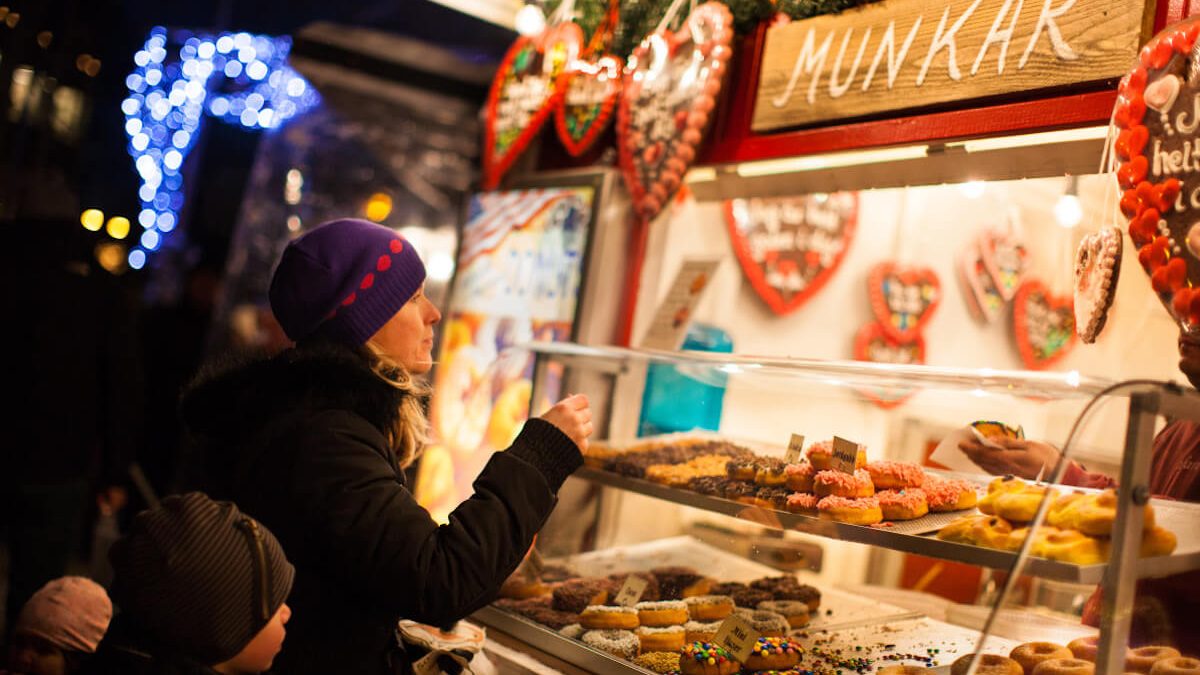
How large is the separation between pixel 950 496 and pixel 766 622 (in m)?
0.72

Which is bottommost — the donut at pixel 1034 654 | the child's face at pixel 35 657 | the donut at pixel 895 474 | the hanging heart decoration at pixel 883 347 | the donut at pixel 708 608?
the child's face at pixel 35 657

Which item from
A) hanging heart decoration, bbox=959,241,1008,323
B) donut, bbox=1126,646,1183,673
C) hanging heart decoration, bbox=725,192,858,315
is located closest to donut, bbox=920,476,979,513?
donut, bbox=1126,646,1183,673

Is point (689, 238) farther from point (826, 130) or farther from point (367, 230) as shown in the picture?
point (367, 230)

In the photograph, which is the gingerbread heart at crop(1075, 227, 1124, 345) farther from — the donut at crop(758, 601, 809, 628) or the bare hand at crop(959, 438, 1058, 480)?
the donut at crop(758, 601, 809, 628)

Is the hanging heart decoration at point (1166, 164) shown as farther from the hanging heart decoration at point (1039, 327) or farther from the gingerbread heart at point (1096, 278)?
the hanging heart decoration at point (1039, 327)

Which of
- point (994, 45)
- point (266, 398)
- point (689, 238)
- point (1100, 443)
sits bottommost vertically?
point (266, 398)

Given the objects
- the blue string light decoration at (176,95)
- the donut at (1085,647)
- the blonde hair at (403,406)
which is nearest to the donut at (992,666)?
the donut at (1085,647)

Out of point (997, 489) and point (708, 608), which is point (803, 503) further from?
point (708, 608)

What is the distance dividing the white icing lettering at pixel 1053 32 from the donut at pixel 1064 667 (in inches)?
61.8

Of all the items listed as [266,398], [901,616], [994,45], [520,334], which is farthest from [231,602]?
[520,334]

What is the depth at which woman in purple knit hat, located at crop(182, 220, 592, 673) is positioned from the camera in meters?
2.16

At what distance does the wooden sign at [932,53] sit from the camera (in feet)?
9.14

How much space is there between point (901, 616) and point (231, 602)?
7.50 ft

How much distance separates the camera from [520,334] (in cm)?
490
